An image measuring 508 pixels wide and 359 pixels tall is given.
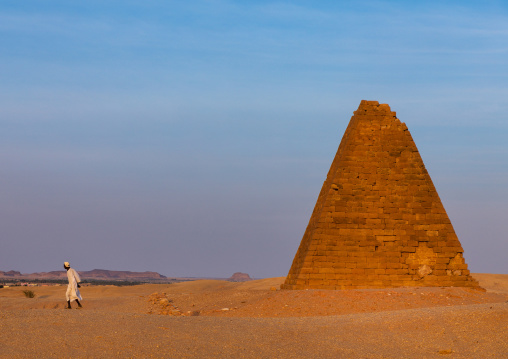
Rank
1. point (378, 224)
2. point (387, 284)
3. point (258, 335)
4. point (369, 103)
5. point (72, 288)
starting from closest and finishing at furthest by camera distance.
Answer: point (258, 335), point (72, 288), point (387, 284), point (378, 224), point (369, 103)

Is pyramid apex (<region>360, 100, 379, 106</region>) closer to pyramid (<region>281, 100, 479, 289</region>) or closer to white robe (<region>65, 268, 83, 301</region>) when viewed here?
pyramid (<region>281, 100, 479, 289</region>)

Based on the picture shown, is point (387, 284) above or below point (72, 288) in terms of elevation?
above

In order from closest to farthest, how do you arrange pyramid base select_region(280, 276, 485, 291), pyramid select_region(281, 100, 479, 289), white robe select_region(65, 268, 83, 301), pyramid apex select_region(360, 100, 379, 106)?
1. white robe select_region(65, 268, 83, 301)
2. pyramid base select_region(280, 276, 485, 291)
3. pyramid select_region(281, 100, 479, 289)
4. pyramid apex select_region(360, 100, 379, 106)

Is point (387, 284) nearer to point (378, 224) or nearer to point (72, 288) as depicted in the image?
point (378, 224)

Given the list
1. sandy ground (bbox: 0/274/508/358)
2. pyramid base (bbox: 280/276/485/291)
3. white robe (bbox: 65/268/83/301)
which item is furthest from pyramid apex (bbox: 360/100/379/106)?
white robe (bbox: 65/268/83/301)

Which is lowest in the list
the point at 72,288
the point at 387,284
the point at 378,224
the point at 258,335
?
the point at 258,335

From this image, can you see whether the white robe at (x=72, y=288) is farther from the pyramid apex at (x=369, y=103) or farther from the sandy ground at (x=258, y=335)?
the pyramid apex at (x=369, y=103)

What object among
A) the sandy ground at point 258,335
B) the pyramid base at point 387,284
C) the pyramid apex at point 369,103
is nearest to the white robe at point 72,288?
the sandy ground at point 258,335

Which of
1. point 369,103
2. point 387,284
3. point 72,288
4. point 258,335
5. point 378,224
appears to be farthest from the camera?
point 369,103

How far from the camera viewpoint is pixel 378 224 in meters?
17.1

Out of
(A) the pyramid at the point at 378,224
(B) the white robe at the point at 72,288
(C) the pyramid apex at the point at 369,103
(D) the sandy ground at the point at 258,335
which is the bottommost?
(D) the sandy ground at the point at 258,335

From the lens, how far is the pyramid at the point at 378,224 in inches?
654

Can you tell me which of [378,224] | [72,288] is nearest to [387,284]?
[378,224]

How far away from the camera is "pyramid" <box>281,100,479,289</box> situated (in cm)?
1661
